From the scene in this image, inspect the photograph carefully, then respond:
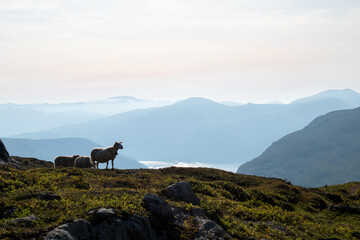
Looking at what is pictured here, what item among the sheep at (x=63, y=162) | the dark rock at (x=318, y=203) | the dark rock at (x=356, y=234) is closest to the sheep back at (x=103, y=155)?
the sheep at (x=63, y=162)

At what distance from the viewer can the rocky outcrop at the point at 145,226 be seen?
1380 centimetres

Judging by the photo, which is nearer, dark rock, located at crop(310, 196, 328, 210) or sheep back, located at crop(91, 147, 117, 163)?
dark rock, located at crop(310, 196, 328, 210)

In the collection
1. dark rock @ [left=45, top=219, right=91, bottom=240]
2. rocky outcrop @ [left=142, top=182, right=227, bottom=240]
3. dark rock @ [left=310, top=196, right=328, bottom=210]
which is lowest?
dark rock @ [left=310, top=196, right=328, bottom=210]

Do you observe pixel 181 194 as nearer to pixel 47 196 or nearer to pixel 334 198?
pixel 47 196

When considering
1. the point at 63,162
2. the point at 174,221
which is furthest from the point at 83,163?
the point at 174,221

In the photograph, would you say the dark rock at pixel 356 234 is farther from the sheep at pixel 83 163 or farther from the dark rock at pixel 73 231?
the sheep at pixel 83 163

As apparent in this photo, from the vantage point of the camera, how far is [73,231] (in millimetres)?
13586

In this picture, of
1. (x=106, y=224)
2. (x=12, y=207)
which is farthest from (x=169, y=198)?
(x=12, y=207)

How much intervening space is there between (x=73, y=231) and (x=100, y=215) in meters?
1.50

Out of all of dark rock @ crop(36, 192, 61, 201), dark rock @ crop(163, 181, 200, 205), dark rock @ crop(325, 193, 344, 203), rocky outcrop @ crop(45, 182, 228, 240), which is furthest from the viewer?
dark rock @ crop(325, 193, 344, 203)

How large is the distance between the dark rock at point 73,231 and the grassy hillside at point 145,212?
0.67m

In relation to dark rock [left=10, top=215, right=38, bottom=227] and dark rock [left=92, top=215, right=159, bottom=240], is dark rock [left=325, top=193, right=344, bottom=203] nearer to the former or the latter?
dark rock [left=92, top=215, right=159, bottom=240]

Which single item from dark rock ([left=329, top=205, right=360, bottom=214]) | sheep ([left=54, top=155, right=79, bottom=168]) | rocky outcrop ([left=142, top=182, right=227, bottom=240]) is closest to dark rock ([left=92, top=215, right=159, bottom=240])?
A: rocky outcrop ([left=142, top=182, right=227, bottom=240])

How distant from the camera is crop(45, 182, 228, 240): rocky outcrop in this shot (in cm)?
1380
